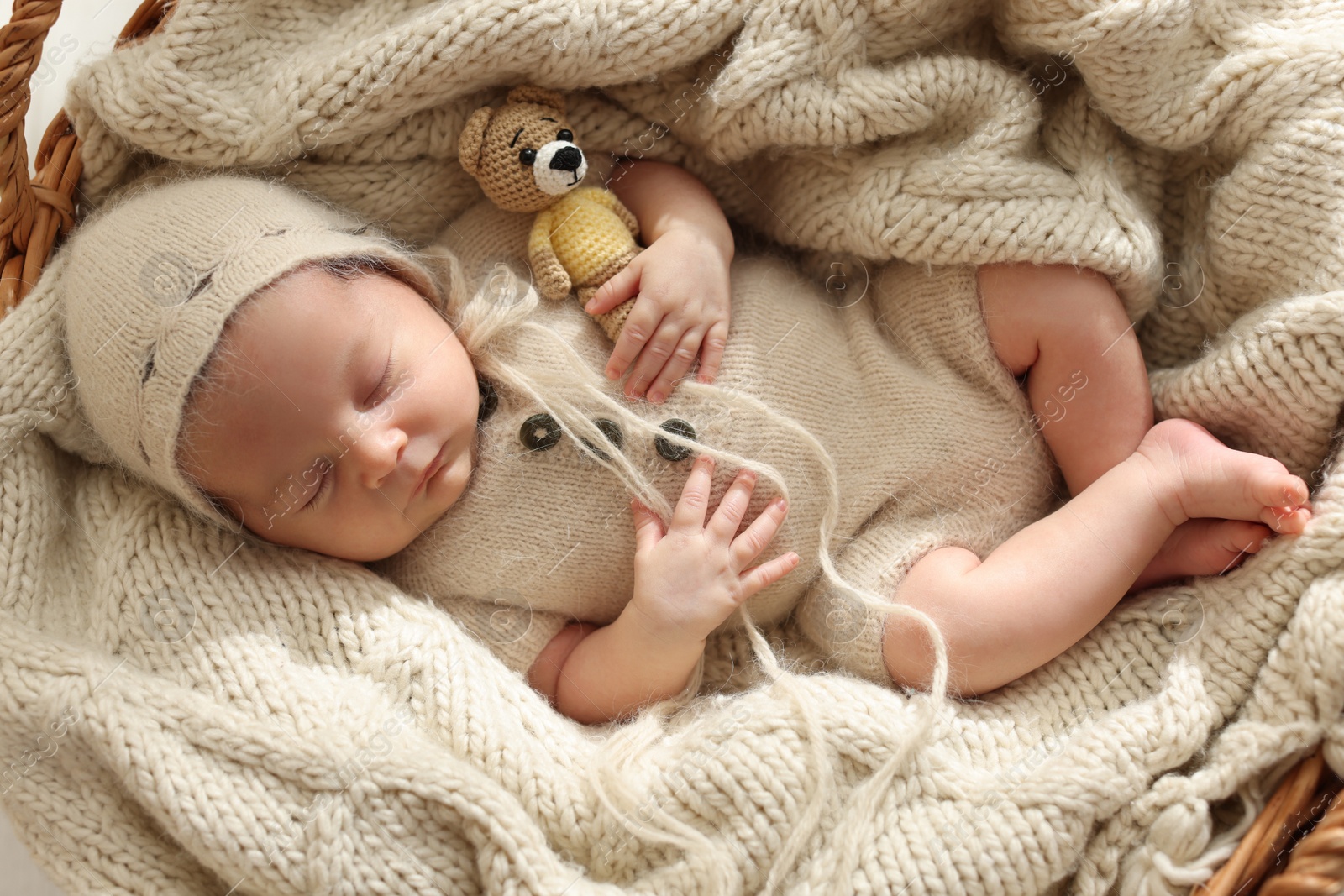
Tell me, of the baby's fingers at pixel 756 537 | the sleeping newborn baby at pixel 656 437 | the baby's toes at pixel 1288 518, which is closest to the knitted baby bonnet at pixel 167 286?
the sleeping newborn baby at pixel 656 437

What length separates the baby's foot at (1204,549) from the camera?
→ 4.05 ft

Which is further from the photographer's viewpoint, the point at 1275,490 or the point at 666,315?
the point at 666,315

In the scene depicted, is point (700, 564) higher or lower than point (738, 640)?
higher

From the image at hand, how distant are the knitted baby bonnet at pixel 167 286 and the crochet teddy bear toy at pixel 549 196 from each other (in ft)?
0.57

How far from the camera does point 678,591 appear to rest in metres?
1.23

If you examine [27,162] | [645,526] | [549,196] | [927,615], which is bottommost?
[927,615]

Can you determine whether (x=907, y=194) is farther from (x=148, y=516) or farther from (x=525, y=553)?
(x=148, y=516)

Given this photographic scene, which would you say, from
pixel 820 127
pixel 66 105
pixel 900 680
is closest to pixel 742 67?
pixel 820 127

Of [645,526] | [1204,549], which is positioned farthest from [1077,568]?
[645,526]

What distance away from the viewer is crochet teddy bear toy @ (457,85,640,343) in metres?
1.29

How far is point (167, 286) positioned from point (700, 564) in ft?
2.38

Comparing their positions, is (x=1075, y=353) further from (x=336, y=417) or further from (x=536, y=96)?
(x=336, y=417)

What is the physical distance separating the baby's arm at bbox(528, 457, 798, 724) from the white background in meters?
0.93

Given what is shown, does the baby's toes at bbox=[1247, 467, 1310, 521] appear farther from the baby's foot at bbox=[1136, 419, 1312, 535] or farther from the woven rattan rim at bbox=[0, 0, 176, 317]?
the woven rattan rim at bbox=[0, 0, 176, 317]
